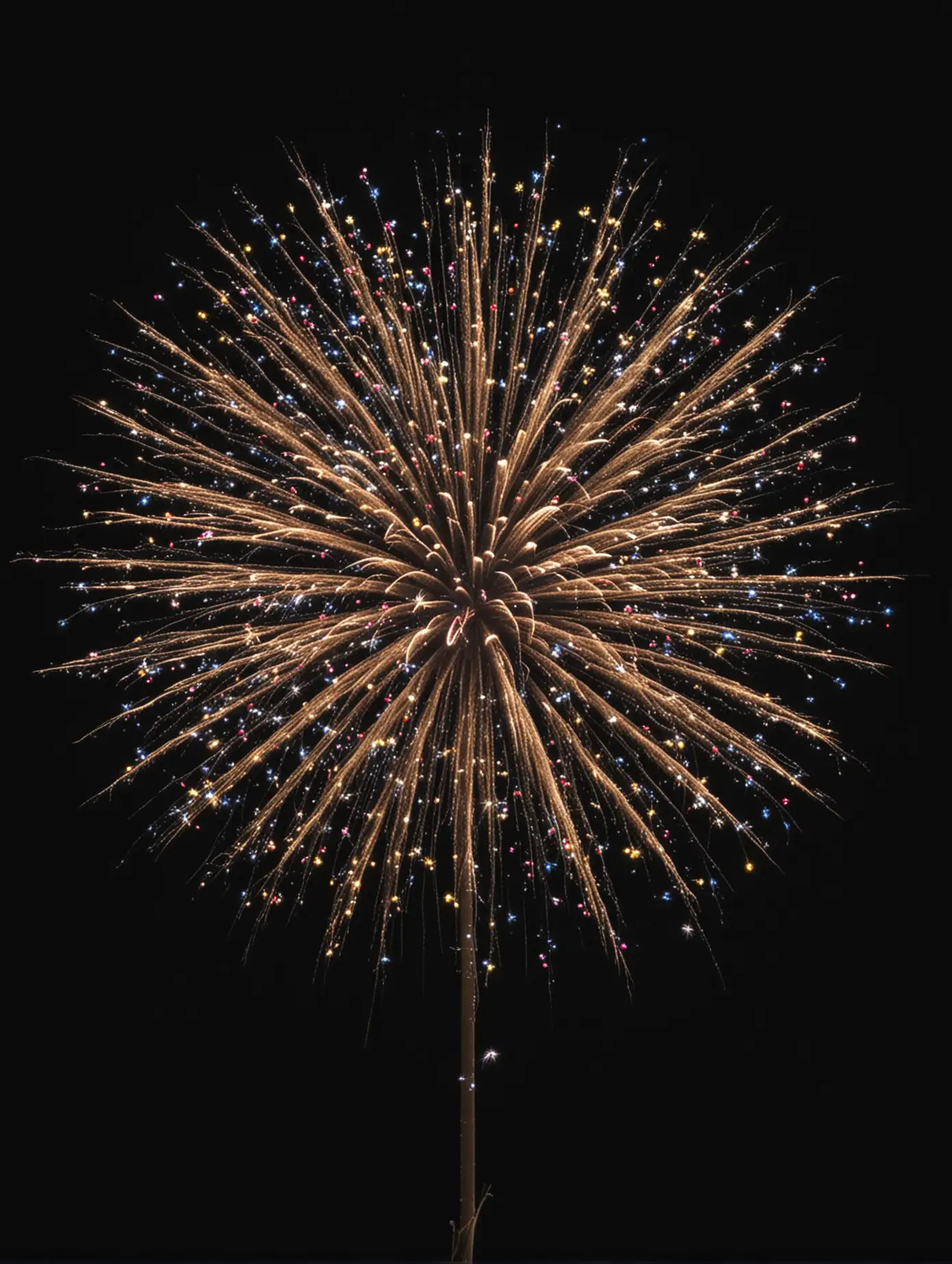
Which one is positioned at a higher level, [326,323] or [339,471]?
[326,323]

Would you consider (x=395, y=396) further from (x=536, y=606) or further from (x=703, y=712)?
(x=703, y=712)

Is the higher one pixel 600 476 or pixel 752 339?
pixel 752 339

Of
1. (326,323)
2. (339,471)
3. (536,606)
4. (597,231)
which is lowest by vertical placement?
(536,606)

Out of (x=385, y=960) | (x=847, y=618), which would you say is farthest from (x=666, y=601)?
(x=385, y=960)

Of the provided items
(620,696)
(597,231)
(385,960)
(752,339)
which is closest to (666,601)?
(620,696)

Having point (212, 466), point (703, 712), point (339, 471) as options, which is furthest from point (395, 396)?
point (703, 712)

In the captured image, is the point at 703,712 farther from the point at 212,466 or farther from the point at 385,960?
the point at 212,466

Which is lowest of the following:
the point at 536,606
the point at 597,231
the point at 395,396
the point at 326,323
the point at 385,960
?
the point at 385,960
